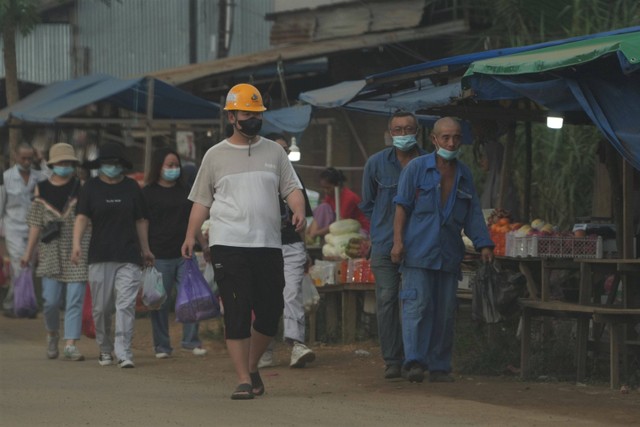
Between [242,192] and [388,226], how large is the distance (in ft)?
5.48

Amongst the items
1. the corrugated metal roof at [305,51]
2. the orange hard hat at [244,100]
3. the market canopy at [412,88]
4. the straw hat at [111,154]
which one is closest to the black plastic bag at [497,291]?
the market canopy at [412,88]

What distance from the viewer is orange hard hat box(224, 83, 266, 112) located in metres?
9.70

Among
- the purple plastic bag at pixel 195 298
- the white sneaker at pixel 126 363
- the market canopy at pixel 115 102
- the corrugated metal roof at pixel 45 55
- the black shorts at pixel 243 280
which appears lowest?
the white sneaker at pixel 126 363

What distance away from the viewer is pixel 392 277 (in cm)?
1099

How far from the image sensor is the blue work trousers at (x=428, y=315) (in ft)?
34.3

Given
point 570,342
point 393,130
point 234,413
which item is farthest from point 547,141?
point 234,413

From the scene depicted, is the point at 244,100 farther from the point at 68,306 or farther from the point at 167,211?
the point at 68,306

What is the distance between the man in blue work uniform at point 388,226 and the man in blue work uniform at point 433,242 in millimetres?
334

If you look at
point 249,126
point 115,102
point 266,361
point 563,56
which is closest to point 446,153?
point 563,56

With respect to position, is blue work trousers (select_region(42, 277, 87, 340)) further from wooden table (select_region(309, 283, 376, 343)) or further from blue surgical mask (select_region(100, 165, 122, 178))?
wooden table (select_region(309, 283, 376, 343))

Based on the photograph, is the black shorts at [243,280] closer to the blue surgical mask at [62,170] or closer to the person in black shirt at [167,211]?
the person in black shirt at [167,211]

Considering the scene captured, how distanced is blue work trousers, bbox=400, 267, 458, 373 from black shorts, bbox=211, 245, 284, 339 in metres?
1.15

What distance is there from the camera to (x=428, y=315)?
34.7 feet

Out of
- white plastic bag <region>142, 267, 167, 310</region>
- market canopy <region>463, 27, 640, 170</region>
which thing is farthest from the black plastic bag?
white plastic bag <region>142, 267, 167, 310</region>
